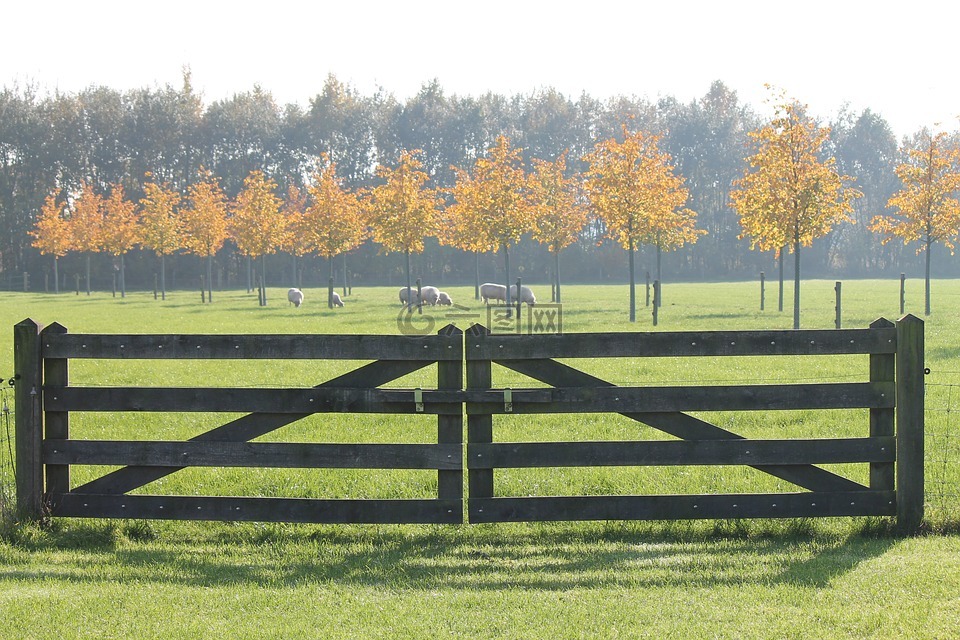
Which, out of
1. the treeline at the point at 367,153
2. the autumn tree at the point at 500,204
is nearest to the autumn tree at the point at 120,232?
the treeline at the point at 367,153

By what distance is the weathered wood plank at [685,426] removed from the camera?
670cm

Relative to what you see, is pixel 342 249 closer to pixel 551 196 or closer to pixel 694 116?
pixel 551 196

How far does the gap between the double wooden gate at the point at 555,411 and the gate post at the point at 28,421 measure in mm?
400

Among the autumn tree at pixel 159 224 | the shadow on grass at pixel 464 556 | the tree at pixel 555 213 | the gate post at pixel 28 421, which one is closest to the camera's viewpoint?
the shadow on grass at pixel 464 556

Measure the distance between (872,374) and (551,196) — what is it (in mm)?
39867


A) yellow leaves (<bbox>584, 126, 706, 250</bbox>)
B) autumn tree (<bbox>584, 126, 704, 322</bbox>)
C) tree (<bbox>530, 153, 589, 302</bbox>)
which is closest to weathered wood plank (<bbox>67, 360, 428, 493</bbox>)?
autumn tree (<bbox>584, 126, 704, 322</bbox>)

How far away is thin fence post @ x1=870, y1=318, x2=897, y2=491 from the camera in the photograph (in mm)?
6703

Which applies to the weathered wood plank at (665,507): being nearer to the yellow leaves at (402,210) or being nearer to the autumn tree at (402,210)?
the autumn tree at (402,210)

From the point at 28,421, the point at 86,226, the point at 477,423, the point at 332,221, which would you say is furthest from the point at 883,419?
the point at 86,226

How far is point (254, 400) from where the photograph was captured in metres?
6.74

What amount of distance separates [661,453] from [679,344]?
2.53ft

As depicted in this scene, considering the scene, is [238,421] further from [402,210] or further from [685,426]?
[402,210]

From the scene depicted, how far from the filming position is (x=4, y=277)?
78.8 meters

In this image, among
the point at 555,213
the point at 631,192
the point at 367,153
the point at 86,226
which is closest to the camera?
the point at 631,192
